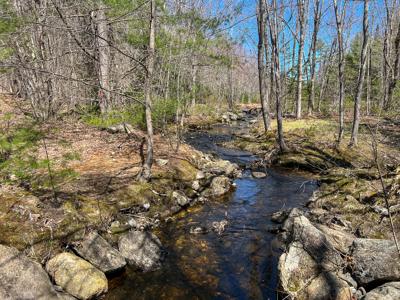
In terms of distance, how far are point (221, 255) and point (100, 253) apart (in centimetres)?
229

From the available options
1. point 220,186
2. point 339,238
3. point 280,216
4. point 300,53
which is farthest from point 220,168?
point 300,53

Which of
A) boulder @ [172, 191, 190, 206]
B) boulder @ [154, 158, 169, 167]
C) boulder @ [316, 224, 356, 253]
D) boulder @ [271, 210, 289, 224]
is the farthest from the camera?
boulder @ [154, 158, 169, 167]

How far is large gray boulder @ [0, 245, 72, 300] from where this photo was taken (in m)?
4.50

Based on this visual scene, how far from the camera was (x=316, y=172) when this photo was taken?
12.4 m

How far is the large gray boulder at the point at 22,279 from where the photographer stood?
4500mm

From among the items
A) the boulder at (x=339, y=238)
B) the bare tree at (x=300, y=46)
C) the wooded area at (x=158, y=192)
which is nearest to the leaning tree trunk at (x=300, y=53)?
the bare tree at (x=300, y=46)

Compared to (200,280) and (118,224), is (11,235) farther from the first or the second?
(200,280)

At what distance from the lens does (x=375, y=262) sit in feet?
16.0

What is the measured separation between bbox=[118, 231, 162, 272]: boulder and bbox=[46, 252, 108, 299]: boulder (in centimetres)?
78

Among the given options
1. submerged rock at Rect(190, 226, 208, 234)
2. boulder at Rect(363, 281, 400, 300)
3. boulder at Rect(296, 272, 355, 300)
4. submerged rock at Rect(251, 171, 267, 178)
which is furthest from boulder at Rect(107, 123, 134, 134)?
boulder at Rect(363, 281, 400, 300)

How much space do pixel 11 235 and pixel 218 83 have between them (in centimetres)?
4490

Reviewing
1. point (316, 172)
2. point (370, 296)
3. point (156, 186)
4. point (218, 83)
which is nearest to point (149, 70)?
point (156, 186)

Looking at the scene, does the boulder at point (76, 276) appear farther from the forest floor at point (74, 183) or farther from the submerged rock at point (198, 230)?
the submerged rock at point (198, 230)

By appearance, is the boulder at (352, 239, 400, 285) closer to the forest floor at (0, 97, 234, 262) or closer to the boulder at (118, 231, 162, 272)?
the boulder at (118, 231, 162, 272)
